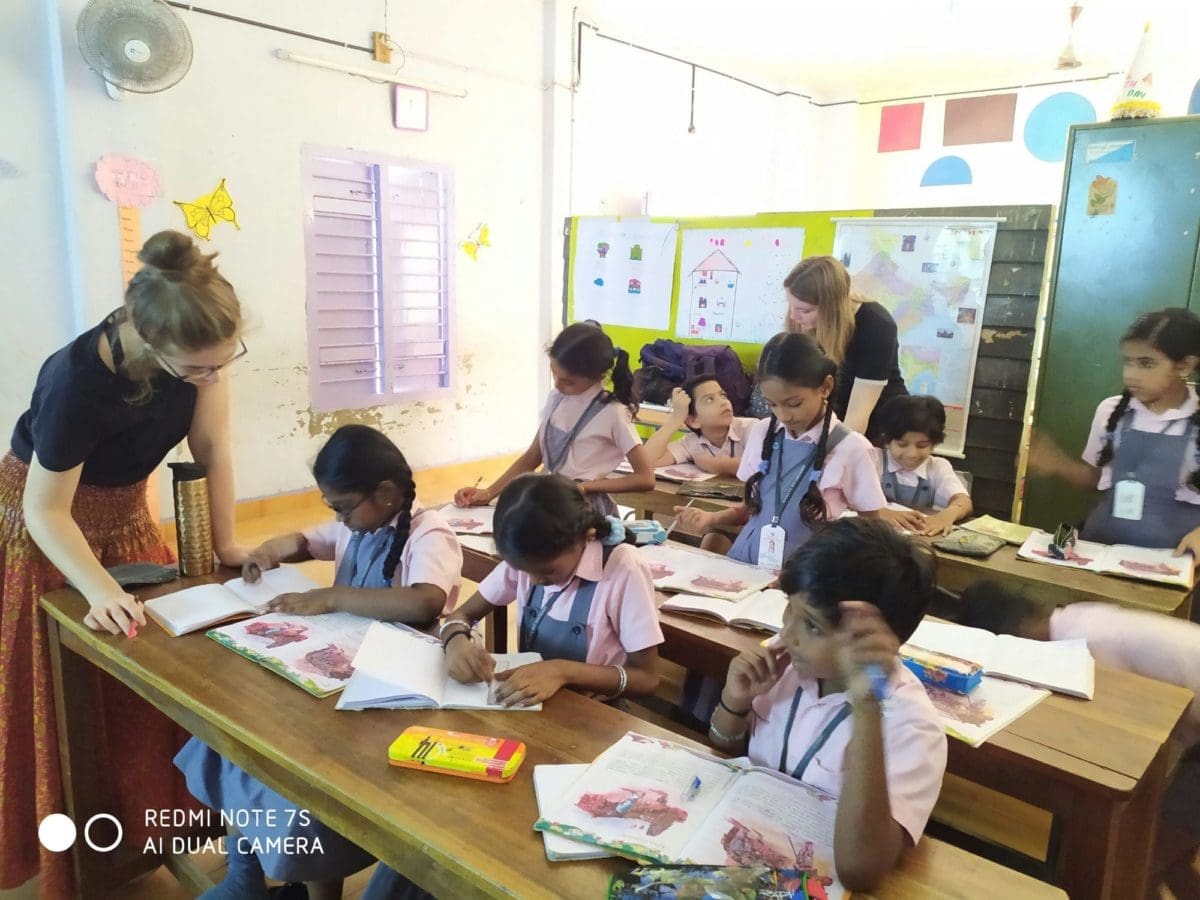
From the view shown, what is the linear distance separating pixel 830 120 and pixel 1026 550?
6.70m

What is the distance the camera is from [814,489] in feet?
6.70

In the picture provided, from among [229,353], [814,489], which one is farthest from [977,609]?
[229,353]

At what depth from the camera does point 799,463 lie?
2082 mm

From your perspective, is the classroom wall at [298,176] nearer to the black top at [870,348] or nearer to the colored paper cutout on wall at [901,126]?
the black top at [870,348]

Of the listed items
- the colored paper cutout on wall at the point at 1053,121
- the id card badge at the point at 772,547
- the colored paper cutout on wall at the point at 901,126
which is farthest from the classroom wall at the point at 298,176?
the colored paper cutout on wall at the point at 1053,121

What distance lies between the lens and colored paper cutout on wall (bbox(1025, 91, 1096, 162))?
22.5 ft

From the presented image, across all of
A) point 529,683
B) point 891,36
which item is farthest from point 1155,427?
point 891,36

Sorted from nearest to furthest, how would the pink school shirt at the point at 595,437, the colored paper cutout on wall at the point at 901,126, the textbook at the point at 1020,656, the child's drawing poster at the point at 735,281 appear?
the textbook at the point at 1020,656 → the pink school shirt at the point at 595,437 → the child's drawing poster at the point at 735,281 → the colored paper cutout on wall at the point at 901,126

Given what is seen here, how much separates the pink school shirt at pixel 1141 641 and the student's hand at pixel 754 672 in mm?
859

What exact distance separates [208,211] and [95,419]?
293cm

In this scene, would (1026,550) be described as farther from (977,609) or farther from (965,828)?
(965,828)

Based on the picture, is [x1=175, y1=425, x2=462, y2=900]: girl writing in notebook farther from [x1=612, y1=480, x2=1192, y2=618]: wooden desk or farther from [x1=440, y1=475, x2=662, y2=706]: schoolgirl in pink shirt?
[x1=612, y1=480, x2=1192, y2=618]: wooden desk

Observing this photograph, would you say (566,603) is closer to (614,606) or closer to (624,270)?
(614,606)

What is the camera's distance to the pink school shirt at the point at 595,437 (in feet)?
8.48
